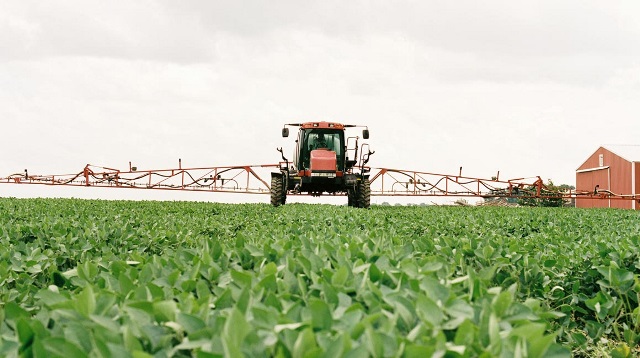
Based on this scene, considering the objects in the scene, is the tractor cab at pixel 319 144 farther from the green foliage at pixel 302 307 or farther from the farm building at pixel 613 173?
the farm building at pixel 613 173

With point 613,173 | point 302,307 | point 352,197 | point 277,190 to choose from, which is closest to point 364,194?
point 352,197

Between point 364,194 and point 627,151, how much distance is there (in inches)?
998

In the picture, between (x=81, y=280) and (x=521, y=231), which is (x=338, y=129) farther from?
(x=81, y=280)

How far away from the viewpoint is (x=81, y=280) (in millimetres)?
2996

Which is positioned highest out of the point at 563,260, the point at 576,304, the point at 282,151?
the point at 282,151

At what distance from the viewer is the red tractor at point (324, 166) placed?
760 inches

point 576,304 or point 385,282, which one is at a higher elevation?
point 385,282

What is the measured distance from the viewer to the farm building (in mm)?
34062

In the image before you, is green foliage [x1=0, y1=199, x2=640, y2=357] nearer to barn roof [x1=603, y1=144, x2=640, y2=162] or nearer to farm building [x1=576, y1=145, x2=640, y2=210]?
farm building [x1=576, y1=145, x2=640, y2=210]

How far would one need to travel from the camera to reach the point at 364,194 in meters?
20.3

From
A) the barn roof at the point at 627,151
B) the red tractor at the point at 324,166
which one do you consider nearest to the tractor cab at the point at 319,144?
the red tractor at the point at 324,166

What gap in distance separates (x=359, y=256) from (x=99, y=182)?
2702cm

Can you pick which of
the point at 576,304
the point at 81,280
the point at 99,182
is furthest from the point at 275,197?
the point at 81,280

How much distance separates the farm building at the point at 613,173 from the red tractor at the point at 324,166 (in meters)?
18.0
